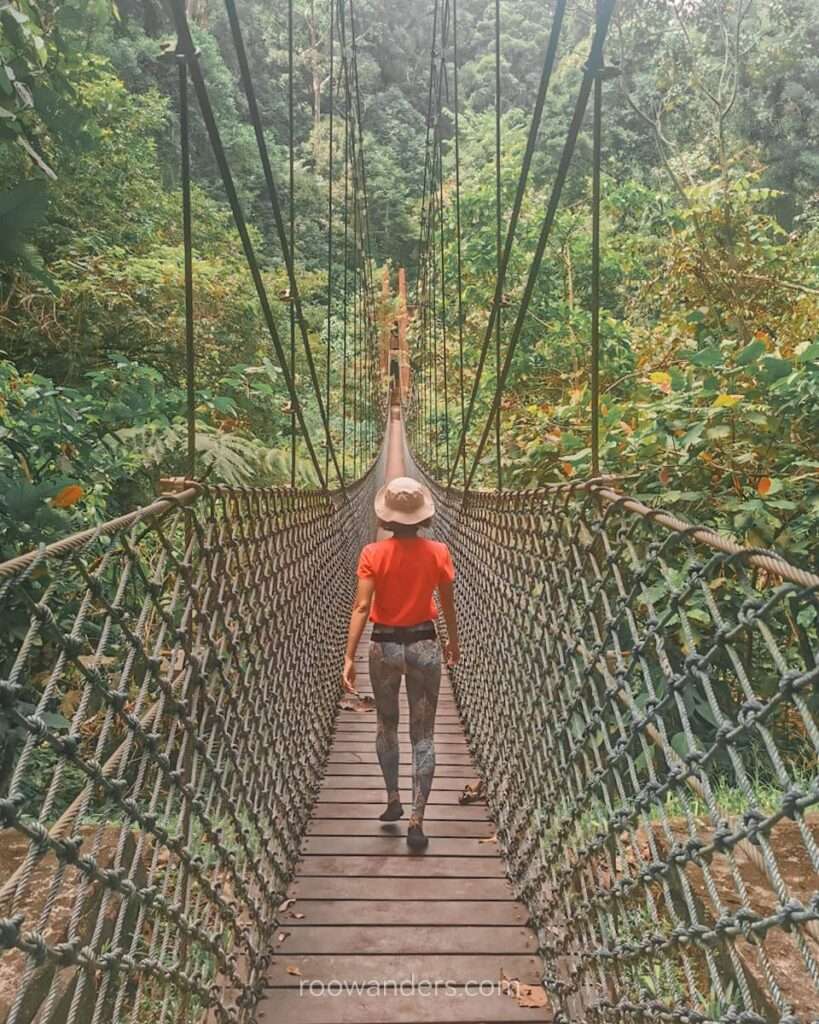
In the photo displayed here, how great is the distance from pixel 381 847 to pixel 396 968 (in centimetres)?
42

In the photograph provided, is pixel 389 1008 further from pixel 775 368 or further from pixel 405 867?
pixel 775 368

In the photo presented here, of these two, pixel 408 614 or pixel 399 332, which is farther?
pixel 399 332

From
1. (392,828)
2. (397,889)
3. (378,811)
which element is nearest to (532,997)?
(397,889)

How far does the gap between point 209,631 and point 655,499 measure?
1.22 m

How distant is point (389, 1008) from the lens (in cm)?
122

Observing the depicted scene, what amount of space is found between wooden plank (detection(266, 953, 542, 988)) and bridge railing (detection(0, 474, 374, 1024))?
5cm

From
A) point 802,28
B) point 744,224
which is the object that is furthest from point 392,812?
point 802,28

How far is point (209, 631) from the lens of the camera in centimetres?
113

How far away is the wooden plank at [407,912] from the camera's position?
1446 millimetres

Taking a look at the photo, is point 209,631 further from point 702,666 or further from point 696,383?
point 696,383

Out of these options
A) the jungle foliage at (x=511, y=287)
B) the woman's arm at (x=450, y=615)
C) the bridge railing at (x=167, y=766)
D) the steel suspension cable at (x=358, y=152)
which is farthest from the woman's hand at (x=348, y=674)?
the steel suspension cable at (x=358, y=152)

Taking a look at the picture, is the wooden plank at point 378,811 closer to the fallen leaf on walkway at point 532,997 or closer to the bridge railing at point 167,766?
the bridge railing at point 167,766

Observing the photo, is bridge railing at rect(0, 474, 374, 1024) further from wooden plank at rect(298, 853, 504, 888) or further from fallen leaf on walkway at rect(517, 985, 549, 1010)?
fallen leaf on walkway at rect(517, 985, 549, 1010)

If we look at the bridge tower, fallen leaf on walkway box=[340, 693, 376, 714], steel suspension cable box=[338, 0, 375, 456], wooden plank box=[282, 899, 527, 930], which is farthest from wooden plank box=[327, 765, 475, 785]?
the bridge tower
